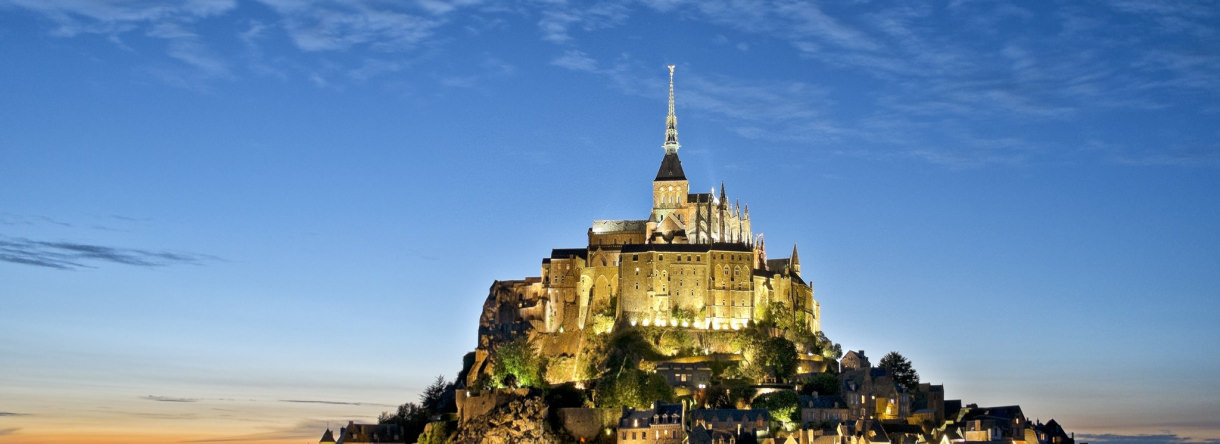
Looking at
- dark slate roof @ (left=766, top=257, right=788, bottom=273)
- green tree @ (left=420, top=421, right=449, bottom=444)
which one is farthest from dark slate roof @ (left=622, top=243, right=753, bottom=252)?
green tree @ (left=420, top=421, right=449, bottom=444)

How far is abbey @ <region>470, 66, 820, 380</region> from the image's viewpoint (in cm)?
12838

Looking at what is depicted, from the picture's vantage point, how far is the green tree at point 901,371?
118 metres

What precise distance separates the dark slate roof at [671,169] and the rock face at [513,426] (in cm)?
3842

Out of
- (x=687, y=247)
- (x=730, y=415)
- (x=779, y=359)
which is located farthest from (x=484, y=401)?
(x=687, y=247)

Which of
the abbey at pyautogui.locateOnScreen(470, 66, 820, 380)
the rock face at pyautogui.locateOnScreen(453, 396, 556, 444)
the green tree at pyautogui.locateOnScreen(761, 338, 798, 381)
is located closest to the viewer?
the rock face at pyautogui.locateOnScreen(453, 396, 556, 444)

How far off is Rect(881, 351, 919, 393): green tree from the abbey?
1121 centimetres

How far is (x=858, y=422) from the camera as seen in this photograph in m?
100

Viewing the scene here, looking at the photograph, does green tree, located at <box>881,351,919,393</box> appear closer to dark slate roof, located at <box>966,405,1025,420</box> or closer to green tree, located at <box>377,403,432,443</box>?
dark slate roof, located at <box>966,405,1025,420</box>

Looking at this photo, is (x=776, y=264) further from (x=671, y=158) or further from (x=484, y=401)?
(x=484, y=401)

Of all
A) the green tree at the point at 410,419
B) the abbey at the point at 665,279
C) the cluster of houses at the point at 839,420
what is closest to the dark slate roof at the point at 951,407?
the cluster of houses at the point at 839,420

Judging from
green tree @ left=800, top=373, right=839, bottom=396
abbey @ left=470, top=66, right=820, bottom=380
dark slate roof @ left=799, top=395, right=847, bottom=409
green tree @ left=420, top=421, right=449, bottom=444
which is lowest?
green tree @ left=420, top=421, right=449, bottom=444

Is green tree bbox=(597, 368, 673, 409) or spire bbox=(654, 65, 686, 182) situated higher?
spire bbox=(654, 65, 686, 182)

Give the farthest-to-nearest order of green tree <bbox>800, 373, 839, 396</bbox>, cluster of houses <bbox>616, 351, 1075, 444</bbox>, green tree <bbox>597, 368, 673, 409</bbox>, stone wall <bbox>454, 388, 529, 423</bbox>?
1. green tree <bbox>800, 373, 839, 396</bbox>
2. stone wall <bbox>454, 388, 529, 423</bbox>
3. green tree <bbox>597, 368, 673, 409</bbox>
4. cluster of houses <bbox>616, 351, 1075, 444</bbox>

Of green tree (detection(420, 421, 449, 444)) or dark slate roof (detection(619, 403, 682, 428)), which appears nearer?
dark slate roof (detection(619, 403, 682, 428))
